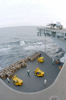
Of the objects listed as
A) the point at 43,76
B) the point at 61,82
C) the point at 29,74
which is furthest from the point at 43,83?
the point at 61,82

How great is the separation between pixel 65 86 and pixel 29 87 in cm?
522

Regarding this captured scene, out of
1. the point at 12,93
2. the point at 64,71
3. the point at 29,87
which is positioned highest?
the point at 64,71

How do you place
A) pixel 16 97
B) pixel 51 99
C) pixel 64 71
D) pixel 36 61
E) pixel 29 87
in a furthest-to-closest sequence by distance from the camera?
pixel 36 61 < pixel 29 87 < pixel 64 71 < pixel 16 97 < pixel 51 99

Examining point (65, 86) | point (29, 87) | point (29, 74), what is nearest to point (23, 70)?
point (29, 74)

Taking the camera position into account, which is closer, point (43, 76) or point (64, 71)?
point (64, 71)

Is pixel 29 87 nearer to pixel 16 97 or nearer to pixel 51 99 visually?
pixel 16 97

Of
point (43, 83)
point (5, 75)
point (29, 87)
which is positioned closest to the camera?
point (29, 87)

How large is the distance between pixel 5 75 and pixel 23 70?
3.40 meters

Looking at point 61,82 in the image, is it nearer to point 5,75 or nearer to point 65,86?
point 65,86

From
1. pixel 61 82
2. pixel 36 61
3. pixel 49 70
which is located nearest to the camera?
pixel 61 82

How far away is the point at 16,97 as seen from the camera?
656 centimetres

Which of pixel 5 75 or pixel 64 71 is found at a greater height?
pixel 64 71

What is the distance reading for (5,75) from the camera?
42.6ft

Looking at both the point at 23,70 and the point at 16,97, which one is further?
the point at 23,70
